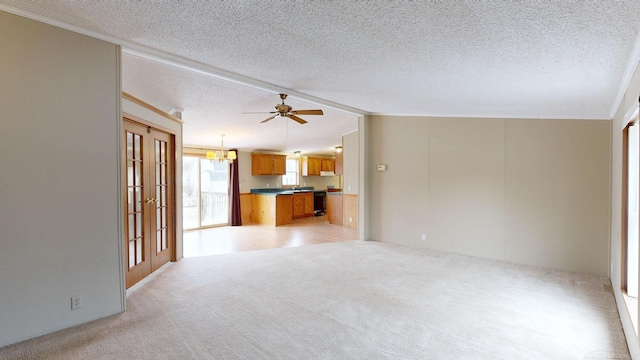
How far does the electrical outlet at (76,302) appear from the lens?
2480mm

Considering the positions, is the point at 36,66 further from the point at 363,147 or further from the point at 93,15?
the point at 363,147

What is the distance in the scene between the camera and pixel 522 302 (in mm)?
3053

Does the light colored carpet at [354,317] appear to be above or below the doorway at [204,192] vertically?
below

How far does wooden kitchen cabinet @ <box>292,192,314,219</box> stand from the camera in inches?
379

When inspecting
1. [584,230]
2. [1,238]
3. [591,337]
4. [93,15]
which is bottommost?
[591,337]

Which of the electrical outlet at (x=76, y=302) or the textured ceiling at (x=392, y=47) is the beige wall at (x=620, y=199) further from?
the electrical outlet at (x=76, y=302)

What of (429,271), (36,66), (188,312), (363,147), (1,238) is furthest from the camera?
(363,147)

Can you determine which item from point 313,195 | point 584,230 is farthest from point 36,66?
point 313,195

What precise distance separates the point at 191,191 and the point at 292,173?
367 centimetres

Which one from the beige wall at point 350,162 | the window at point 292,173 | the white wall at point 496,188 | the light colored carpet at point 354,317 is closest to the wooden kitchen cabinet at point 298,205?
the window at point 292,173

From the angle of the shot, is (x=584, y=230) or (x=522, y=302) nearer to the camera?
(x=522, y=302)

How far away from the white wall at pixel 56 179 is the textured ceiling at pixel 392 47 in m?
0.29

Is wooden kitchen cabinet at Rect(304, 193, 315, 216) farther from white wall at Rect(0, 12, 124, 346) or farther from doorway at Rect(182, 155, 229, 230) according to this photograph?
white wall at Rect(0, 12, 124, 346)

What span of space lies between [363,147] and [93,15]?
14.8ft
